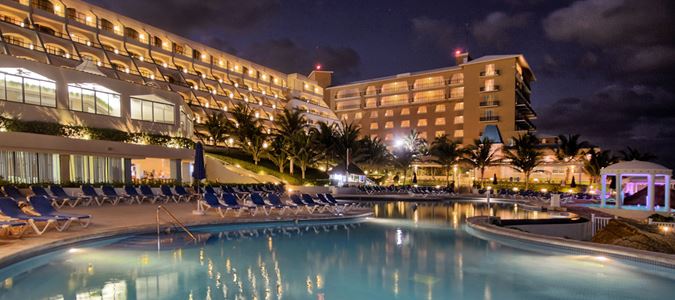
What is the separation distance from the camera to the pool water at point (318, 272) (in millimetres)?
6195

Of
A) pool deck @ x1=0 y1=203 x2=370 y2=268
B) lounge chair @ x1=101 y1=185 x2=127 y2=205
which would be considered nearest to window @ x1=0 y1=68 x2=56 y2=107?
lounge chair @ x1=101 y1=185 x2=127 y2=205

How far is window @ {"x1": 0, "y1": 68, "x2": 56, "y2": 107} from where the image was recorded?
1859cm

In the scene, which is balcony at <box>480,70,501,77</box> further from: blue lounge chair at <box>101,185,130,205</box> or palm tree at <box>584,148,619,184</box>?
blue lounge chair at <box>101,185,130,205</box>

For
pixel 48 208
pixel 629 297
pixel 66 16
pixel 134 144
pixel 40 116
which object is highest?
pixel 66 16

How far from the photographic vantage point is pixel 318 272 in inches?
291

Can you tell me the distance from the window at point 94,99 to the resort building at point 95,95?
2.1 inches

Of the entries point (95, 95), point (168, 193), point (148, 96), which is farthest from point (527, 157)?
point (95, 95)

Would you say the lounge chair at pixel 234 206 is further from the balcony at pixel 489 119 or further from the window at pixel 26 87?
the balcony at pixel 489 119

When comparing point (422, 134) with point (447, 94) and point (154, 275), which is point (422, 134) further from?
point (154, 275)

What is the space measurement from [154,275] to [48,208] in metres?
4.50

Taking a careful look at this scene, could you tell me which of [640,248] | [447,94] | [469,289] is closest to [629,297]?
[469,289]

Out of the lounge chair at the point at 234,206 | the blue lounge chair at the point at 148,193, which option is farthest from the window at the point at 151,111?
the lounge chair at the point at 234,206

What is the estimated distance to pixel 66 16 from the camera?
38031 mm

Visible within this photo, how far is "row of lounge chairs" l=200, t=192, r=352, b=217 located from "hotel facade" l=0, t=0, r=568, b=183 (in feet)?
29.4
